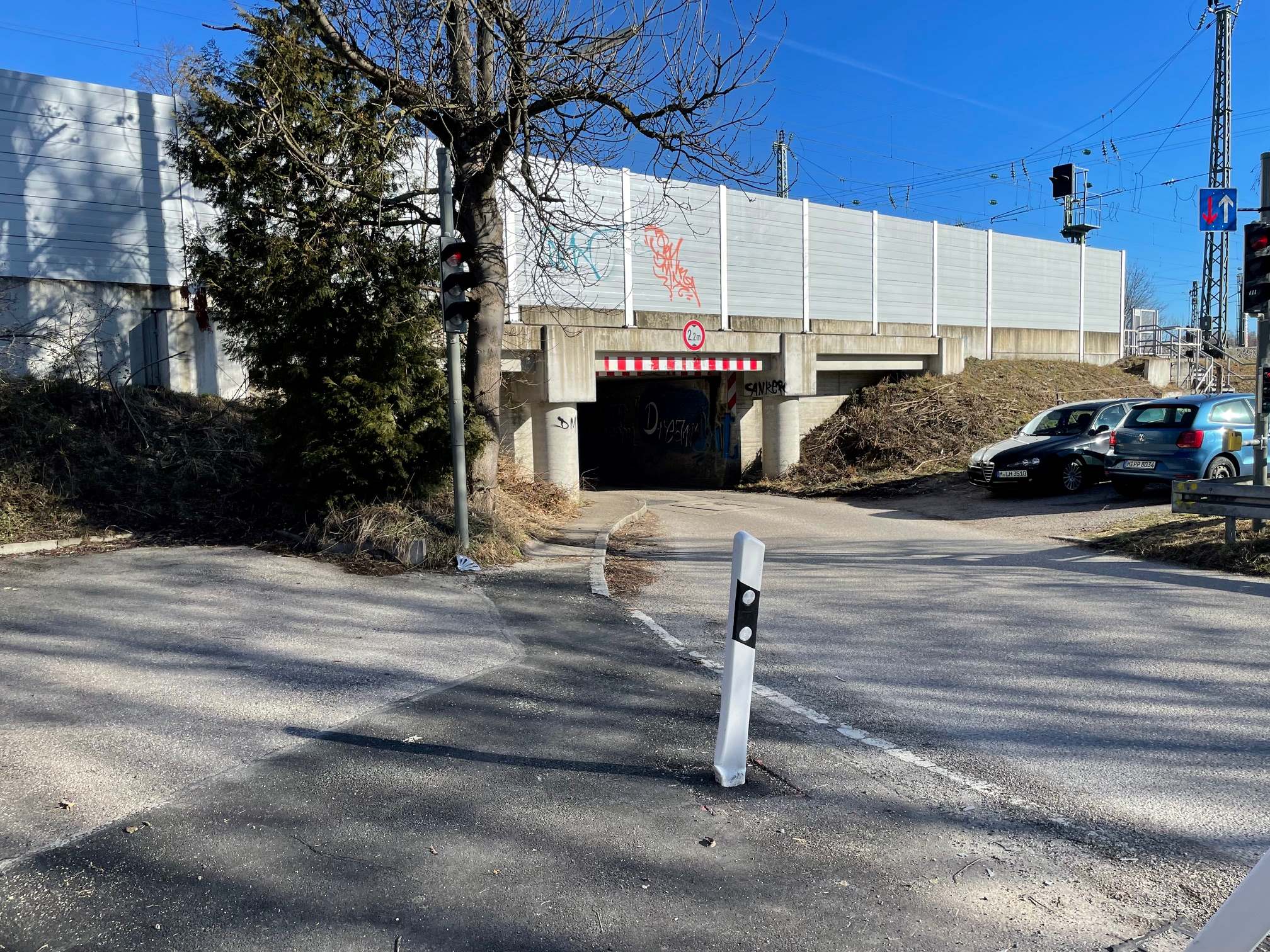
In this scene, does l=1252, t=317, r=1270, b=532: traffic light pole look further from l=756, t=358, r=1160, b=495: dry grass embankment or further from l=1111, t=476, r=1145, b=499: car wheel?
l=756, t=358, r=1160, b=495: dry grass embankment

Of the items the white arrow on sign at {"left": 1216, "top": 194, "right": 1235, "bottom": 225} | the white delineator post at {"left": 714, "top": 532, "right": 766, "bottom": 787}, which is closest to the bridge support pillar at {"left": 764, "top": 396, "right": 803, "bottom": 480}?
the white arrow on sign at {"left": 1216, "top": 194, "right": 1235, "bottom": 225}

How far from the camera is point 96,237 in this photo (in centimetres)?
1367

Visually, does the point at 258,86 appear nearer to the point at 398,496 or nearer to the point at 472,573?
the point at 398,496

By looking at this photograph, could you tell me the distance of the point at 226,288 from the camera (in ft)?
32.8

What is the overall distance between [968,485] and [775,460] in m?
A: 5.34

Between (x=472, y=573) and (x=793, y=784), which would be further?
(x=472, y=573)

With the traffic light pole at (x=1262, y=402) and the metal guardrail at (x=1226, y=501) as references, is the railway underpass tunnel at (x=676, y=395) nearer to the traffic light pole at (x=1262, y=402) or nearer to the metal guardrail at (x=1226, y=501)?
the metal guardrail at (x=1226, y=501)

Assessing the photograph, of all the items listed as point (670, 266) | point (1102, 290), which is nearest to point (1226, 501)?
point (670, 266)

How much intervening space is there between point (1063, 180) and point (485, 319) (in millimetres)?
24165

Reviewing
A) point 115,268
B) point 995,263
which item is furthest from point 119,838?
point 995,263

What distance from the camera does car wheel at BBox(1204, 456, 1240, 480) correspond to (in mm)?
13586

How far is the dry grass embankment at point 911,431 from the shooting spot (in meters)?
21.3

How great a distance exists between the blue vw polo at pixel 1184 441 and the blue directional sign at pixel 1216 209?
620 cm

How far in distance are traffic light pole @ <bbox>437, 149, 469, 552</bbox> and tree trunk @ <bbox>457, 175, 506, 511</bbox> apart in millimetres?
1391
